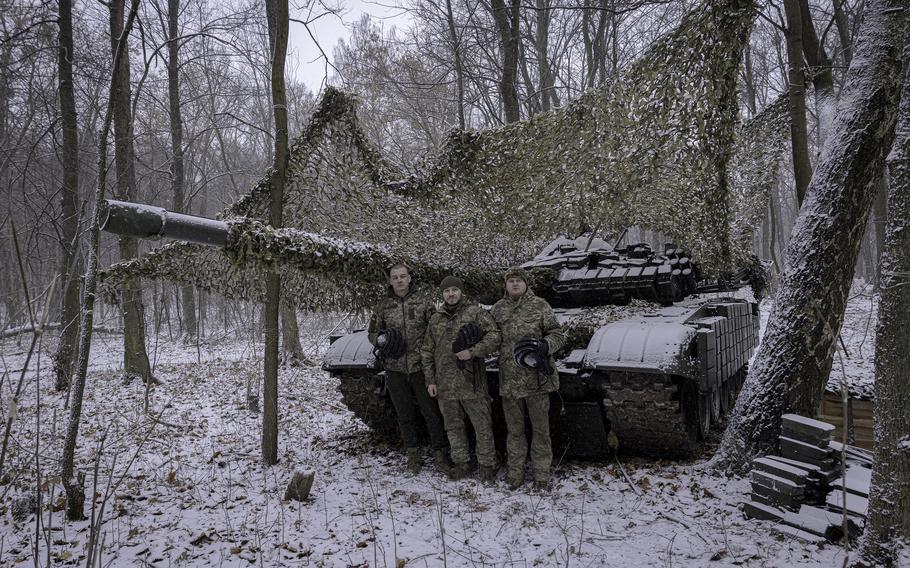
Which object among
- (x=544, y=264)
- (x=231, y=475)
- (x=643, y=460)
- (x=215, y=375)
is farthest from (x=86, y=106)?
(x=643, y=460)

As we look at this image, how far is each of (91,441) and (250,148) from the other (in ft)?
55.2

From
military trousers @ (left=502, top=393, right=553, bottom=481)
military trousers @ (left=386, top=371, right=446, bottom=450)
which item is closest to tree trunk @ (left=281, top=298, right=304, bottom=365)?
military trousers @ (left=386, top=371, right=446, bottom=450)

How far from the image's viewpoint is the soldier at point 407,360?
15.9ft

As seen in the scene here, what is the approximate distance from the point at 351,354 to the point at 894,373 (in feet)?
13.6

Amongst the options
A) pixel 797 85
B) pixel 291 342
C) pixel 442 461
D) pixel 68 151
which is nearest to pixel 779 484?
pixel 442 461

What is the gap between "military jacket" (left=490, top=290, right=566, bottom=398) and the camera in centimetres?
431

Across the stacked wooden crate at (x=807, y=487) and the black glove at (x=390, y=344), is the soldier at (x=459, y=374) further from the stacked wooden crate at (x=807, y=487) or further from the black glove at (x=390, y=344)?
the stacked wooden crate at (x=807, y=487)

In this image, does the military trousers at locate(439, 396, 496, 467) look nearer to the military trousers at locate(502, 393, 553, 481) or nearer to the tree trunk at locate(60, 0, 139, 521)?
the military trousers at locate(502, 393, 553, 481)

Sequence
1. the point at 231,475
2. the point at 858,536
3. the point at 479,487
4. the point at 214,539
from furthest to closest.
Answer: the point at 231,475 → the point at 479,487 → the point at 214,539 → the point at 858,536

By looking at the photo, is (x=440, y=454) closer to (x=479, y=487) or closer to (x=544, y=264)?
(x=479, y=487)

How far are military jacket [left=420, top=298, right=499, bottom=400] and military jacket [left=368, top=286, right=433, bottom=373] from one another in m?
0.14

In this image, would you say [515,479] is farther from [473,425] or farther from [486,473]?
[473,425]

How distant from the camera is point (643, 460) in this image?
4.99 meters

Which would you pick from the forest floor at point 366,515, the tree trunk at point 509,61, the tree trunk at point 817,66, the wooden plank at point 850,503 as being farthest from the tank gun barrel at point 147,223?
the tree trunk at point 509,61
